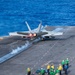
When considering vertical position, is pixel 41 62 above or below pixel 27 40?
below

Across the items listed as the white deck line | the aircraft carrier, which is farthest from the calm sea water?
the white deck line

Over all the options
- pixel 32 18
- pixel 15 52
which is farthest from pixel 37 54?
pixel 32 18

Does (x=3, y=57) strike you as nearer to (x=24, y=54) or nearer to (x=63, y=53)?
(x=24, y=54)

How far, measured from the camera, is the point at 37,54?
7394cm

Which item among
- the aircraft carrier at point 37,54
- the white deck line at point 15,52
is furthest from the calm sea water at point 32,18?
the white deck line at point 15,52

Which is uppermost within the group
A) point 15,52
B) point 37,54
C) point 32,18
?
point 32,18

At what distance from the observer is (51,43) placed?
8488 cm

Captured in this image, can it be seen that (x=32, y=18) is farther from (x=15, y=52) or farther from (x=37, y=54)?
(x=37, y=54)

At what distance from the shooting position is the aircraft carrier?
63397 millimetres

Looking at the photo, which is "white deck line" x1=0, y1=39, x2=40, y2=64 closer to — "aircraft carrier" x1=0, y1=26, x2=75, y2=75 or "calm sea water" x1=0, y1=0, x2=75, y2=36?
"aircraft carrier" x1=0, y1=26, x2=75, y2=75

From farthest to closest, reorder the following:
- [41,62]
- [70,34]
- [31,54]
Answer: [70,34]
[31,54]
[41,62]

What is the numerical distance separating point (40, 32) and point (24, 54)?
15239 millimetres

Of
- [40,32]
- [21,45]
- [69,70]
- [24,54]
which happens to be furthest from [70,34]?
[69,70]

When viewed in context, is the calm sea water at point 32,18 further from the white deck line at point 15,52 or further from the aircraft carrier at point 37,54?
the white deck line at point 15,52
